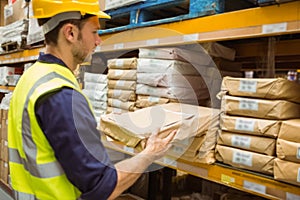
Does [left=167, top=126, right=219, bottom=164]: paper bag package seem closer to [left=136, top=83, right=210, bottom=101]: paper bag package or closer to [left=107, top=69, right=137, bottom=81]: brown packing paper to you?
[left=136, top=83, right=210, bottom=101]: paper bag package

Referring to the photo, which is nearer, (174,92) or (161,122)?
(161,122)

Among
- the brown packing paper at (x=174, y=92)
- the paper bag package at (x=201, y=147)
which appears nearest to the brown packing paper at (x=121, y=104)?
the brown packing paper at (x=174, y=92)

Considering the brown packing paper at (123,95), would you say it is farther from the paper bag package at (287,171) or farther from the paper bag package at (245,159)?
the paper bag package at (287,171)

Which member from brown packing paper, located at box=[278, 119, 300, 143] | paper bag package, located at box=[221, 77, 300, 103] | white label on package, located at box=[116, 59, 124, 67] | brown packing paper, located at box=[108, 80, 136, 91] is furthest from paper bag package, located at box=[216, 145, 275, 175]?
white label on package, located at box=[116, 59, 124, 67]

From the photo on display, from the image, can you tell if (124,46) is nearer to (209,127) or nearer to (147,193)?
(209,127)

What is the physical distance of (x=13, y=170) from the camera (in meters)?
1.17

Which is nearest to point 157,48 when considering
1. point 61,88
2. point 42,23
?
point 42,23

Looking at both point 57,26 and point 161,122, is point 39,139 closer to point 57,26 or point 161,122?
point 57,26

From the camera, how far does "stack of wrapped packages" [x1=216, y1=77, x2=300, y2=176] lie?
1162 millimetres

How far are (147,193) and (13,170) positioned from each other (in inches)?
57.2

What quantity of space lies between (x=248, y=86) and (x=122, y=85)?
3.12 ft

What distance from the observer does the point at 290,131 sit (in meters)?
1.11

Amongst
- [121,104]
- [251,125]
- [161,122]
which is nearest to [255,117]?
[251,125]

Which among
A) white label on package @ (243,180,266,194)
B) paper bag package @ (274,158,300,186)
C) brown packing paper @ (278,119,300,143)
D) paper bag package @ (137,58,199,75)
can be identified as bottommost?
white label on package @ (243,180,266,194)
